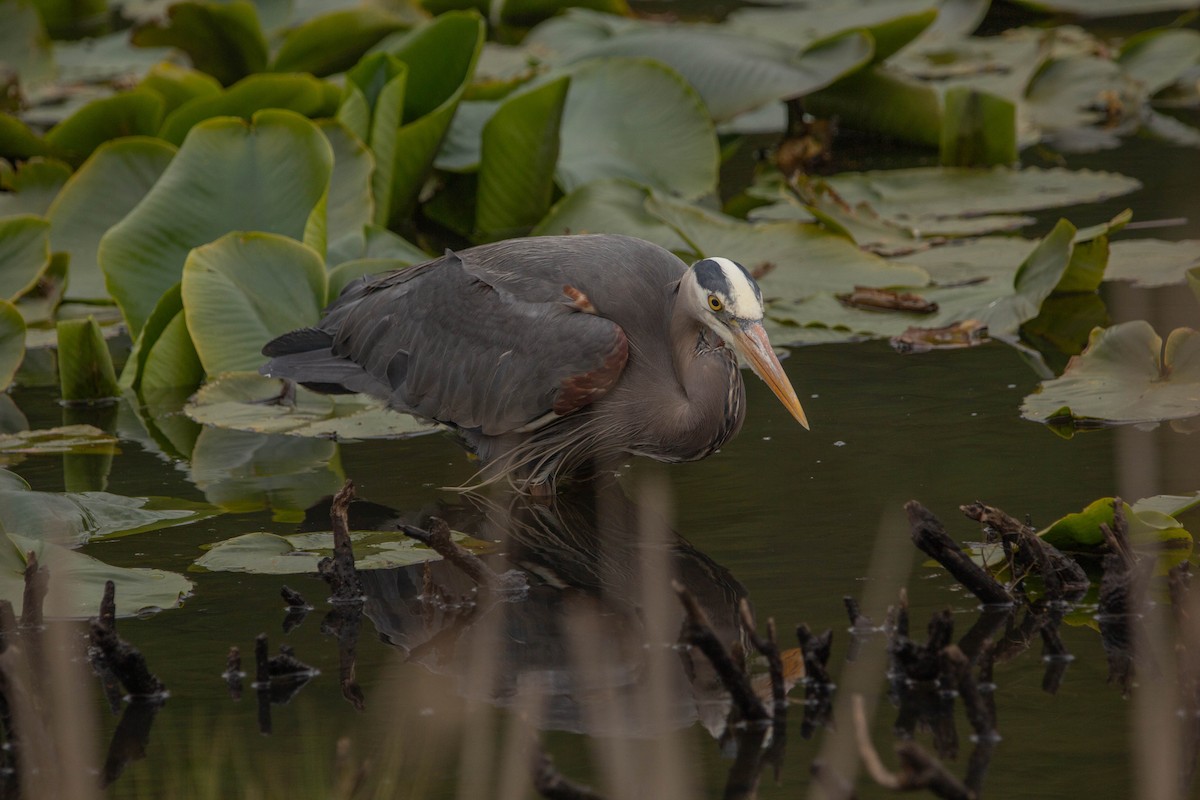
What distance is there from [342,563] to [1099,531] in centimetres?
204

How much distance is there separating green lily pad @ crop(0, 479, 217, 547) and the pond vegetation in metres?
0.01

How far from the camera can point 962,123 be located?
8.78 metres

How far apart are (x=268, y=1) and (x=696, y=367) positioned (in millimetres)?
7668

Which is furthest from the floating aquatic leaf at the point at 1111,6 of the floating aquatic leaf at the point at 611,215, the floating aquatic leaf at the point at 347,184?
the floating aquatic leaf at the point at 347,184

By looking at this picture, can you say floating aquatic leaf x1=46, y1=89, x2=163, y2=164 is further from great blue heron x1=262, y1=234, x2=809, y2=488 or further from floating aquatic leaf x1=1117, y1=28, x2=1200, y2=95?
floating aquatic leaf x1=1117, y1=28, x2=1200, y2=95

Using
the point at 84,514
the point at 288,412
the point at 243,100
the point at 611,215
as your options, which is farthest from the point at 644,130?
the point at 84,514

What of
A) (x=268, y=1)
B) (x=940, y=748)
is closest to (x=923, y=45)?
(x=268, y=1)

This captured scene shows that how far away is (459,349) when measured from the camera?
5812 millimetres

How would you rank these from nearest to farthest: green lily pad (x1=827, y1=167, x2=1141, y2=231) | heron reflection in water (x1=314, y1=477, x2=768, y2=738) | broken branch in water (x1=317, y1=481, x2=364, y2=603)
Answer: heron reflection in water (x1=314, y1=477, x2=768, y2=738), broken branch in water (x1=317, y1=481, x2=364, y2=603), green lily pad (x1=827, y1=167, x2=1141, y2=231)

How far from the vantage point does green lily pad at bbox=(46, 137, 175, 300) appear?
7.79m

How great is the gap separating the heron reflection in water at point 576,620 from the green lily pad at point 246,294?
54.9 inches

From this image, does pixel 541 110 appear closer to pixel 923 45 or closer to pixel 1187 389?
pixel 1187 389

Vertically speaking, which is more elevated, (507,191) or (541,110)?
(541,110)

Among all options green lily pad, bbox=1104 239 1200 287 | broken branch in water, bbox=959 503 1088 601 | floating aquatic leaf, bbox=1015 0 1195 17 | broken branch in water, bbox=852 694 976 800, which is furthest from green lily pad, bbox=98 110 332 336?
floating aquatic leaf, bbox=1015 0 1195 17
